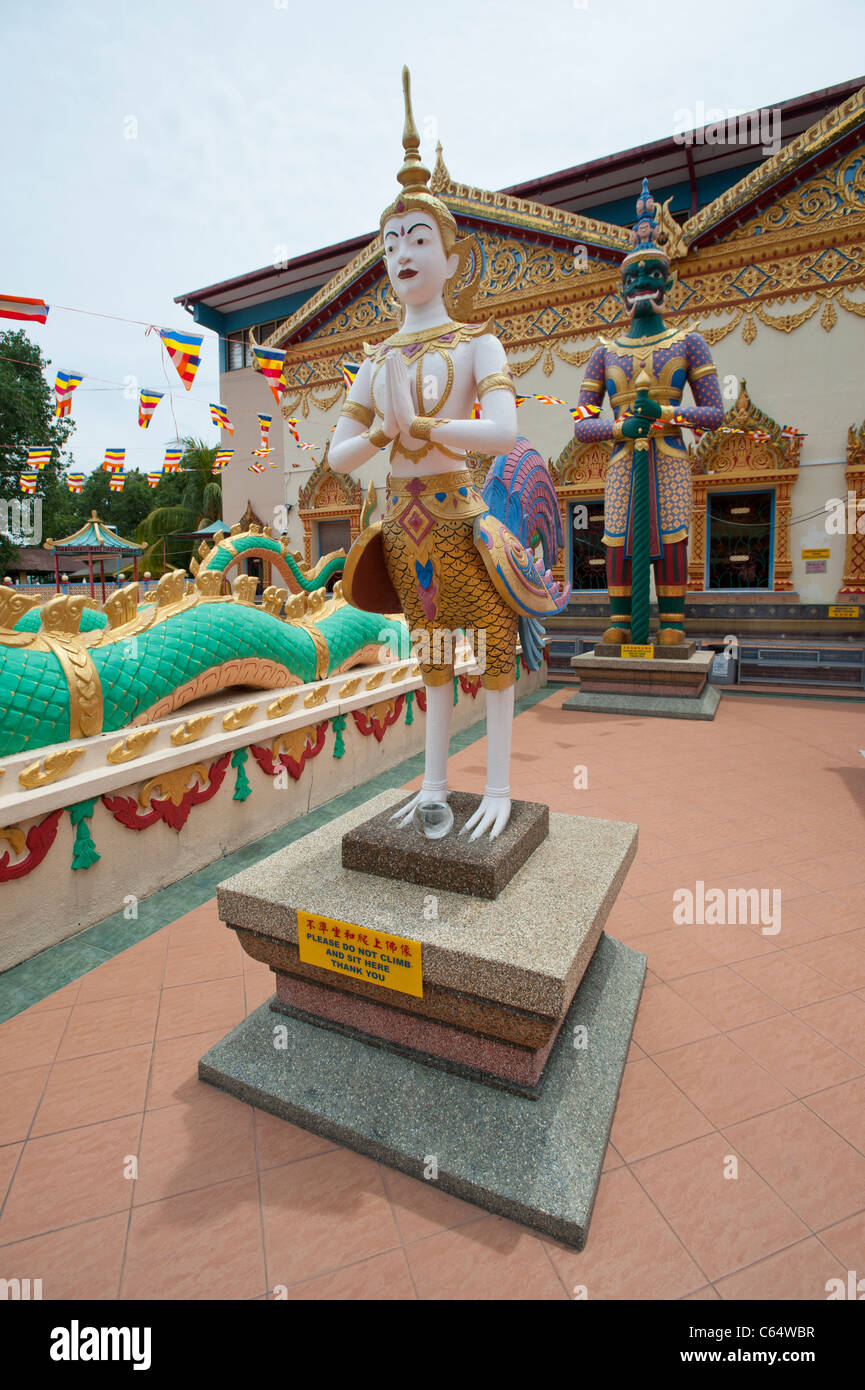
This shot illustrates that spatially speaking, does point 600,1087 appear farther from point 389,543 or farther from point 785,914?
point 389,543

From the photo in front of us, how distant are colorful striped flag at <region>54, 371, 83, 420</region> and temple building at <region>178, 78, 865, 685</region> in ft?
10.5

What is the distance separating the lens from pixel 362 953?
1.88 meters

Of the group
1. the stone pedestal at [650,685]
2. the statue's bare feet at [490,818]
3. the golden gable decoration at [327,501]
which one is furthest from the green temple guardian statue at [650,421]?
the golden gable decoration at [327,501]

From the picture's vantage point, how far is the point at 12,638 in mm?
2910

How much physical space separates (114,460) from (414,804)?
43.8 feet

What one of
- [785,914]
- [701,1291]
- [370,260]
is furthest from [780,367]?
[701,1291]

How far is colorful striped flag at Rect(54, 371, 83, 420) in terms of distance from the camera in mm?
6785

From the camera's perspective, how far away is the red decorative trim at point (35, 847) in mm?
2516

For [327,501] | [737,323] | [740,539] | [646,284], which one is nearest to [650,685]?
[740,539]

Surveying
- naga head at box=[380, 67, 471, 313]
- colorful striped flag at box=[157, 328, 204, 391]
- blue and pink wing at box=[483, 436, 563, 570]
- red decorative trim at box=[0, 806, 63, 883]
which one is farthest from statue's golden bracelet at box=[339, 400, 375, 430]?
colorful striped flag at box=[157, 328, 204, 391]

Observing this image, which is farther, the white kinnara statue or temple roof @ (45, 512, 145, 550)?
temple roof @ (45, 512, 145, 550)

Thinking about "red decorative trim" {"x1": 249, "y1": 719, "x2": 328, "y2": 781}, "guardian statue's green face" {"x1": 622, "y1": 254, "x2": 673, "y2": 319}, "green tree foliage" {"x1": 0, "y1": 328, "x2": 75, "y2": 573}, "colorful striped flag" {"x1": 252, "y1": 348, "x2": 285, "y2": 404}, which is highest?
"green tree foliage" {"x1": 0, "y1": 328, "x2": 75, "y2": 573}

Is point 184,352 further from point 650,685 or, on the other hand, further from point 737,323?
point 737,323

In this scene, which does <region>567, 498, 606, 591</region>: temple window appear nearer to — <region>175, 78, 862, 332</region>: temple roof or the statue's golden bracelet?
<region>175, 78, 862, 332</region>: temple roof
